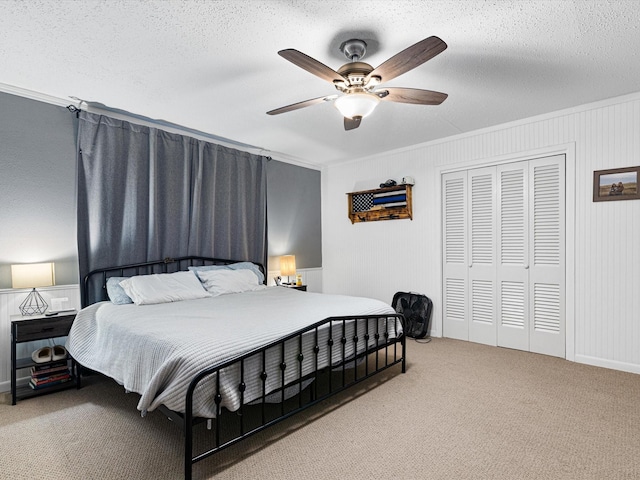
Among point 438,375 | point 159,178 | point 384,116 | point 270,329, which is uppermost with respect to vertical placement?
point 384,116

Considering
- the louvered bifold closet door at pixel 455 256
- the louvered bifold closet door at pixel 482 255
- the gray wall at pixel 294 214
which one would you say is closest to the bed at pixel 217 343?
the louvered bifold closet door at pixel 455 256

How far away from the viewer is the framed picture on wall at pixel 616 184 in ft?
11.1

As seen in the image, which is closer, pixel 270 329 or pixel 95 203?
pixel 270 329

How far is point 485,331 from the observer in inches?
173

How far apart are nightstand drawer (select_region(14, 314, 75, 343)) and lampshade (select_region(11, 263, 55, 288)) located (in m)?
0.29

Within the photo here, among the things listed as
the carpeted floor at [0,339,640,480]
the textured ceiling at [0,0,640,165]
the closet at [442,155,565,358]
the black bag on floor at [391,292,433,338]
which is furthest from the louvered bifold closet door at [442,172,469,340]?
the carpeted floor at [0,339,640,480]

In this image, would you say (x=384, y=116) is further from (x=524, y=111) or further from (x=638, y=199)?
(x=638, y=199)

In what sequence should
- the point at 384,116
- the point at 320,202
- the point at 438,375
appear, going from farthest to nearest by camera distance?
1. the point at 320,202
2. the point at 384,116
3. the point at 438,375

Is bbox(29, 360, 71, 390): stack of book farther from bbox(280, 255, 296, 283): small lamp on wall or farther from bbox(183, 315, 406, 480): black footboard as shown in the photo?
bbox(280, 255, 296, 283): small lamp on wall

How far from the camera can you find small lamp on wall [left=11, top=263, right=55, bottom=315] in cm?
287

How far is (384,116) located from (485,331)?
9.23 feet

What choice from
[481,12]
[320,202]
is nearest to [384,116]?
[481,12]

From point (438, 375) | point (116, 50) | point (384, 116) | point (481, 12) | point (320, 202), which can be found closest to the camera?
point (481, 12)

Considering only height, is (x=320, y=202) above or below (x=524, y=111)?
below
